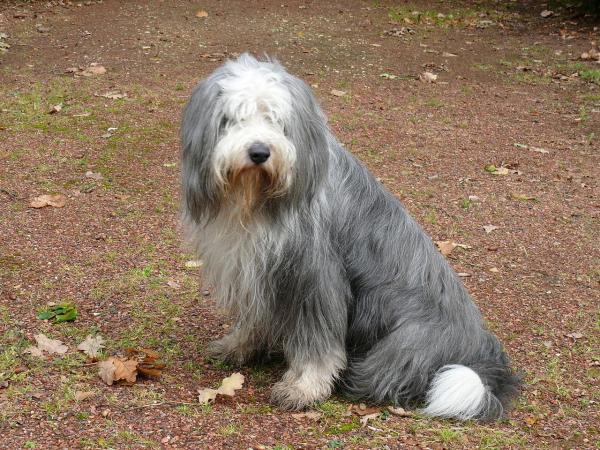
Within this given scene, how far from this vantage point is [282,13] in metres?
12.1

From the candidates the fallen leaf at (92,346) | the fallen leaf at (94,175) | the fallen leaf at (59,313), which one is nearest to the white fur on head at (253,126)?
the fallen leaf at (92,346)

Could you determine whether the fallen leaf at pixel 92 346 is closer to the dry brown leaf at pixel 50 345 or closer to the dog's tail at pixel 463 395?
the dry brown leaf at pixel 50 345

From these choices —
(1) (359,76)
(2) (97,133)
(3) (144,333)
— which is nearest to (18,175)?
(2) (97,133)

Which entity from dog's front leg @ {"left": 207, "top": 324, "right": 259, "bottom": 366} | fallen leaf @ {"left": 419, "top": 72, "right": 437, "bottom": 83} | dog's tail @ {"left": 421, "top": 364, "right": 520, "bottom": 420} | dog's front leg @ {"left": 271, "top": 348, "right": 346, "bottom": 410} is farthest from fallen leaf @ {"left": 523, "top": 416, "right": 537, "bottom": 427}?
fallen leaf @ {"left": 419, "top": 72, "right": 437, "bottom": 83}

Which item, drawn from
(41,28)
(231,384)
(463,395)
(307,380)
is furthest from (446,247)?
(41,28)

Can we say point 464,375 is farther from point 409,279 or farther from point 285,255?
point 285,255

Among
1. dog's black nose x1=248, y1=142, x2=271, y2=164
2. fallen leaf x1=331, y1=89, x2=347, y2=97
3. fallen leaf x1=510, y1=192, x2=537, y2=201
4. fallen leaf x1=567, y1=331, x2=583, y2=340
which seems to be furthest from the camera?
fallen leaf x1=331, y1=89, x2=347, y2=97

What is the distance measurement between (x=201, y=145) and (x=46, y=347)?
146cm

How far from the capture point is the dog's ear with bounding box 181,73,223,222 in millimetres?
A: 3316

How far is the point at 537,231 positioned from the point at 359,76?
13.2 ft

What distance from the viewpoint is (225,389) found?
3.84 meters

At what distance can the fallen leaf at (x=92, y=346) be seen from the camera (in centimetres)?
409

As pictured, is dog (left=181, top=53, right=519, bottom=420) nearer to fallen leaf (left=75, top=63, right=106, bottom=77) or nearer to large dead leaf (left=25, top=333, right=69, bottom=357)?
large dead leaf (left=25, top=333, right=69, bottom=357)

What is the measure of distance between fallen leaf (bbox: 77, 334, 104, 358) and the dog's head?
3.52ft
